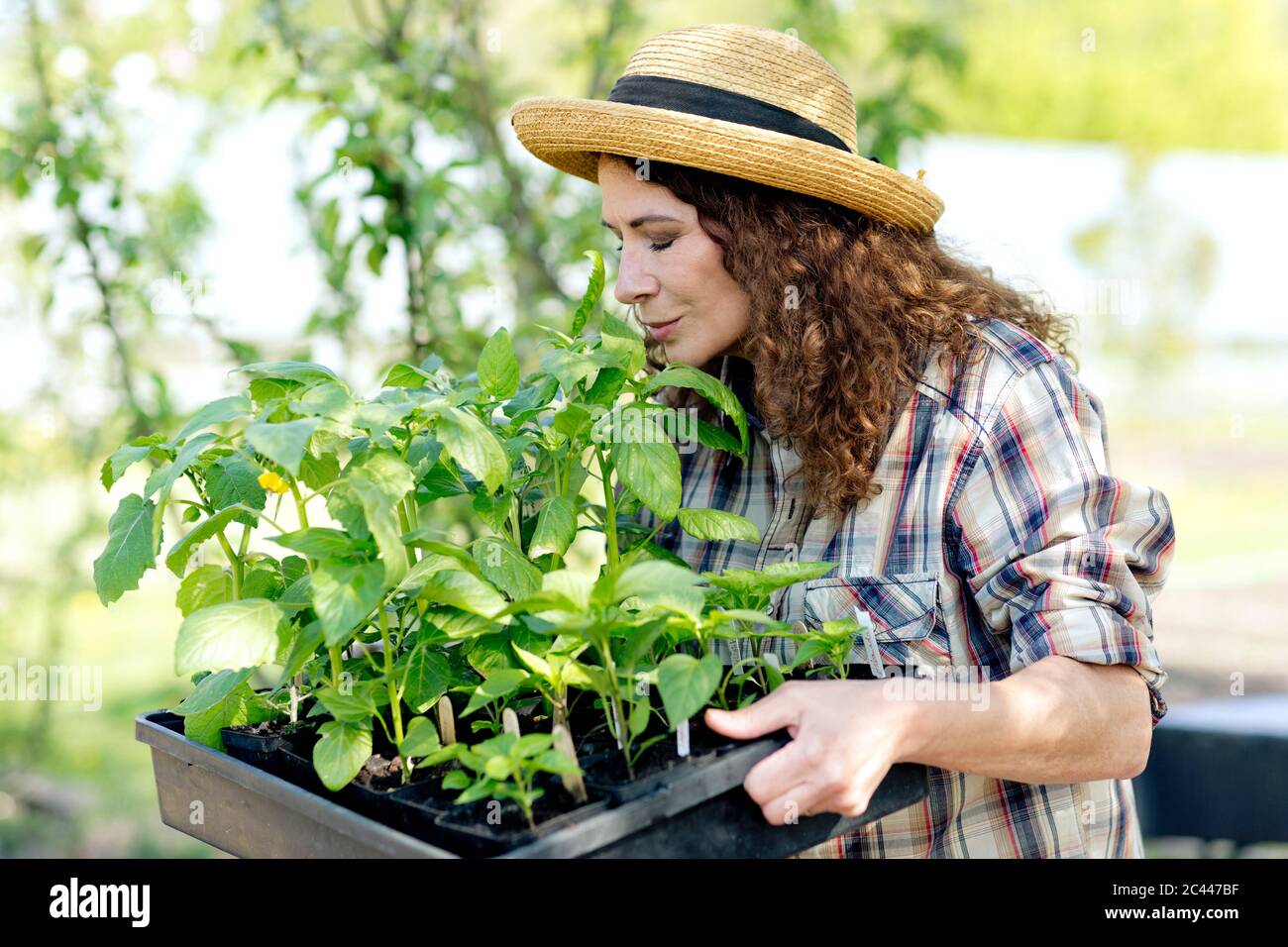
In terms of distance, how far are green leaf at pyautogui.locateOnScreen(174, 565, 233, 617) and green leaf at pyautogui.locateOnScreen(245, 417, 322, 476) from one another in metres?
0.31

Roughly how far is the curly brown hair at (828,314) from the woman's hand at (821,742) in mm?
428

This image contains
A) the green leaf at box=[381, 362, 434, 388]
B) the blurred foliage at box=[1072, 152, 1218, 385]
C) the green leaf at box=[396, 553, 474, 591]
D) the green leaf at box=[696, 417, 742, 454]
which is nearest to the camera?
the green leaf at box=[396, 553, 474, 591]

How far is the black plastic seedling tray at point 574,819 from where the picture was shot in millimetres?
905

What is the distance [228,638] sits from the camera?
3.16 ft

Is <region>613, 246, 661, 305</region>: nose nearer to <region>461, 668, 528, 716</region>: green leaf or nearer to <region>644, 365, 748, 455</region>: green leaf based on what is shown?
<region>644, 365, 748, 455</region>: green leaf

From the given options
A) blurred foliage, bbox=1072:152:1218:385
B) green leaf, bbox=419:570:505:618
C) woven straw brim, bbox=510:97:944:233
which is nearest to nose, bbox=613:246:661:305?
woven straw brim, bbox=510:97:944:233

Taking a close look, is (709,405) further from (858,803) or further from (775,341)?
(858,803)

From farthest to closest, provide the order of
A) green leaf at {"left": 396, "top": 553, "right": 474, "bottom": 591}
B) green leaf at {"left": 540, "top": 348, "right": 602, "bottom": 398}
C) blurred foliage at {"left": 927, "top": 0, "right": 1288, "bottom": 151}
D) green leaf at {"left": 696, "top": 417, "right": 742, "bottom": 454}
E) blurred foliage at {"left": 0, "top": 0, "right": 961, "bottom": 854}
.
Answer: blurred foliage at {"left": 927, "top": 0, "right": 1288, "bottom": 151}, blurred foliage at {"left": 0, "top": 0, "right": 961, "bottom": 854}, green leaf at {"left": 696, "top": 417, "right": 742, "bottom": 454}, green leaf at {"left": 540, "top": 348, "right": 602, "bottom": 398}, green leaf at {"left": 396, "top": 553, "right": 474, "bottom": 591}

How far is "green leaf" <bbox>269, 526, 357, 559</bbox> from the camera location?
0.96m

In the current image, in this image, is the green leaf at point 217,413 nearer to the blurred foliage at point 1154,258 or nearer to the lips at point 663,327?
the lips at point 663,327

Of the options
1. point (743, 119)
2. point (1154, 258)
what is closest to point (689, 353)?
point (743, 119)

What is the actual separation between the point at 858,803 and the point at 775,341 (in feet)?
2.14

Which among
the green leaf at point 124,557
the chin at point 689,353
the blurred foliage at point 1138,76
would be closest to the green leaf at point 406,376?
the green leaf at point 124,557
